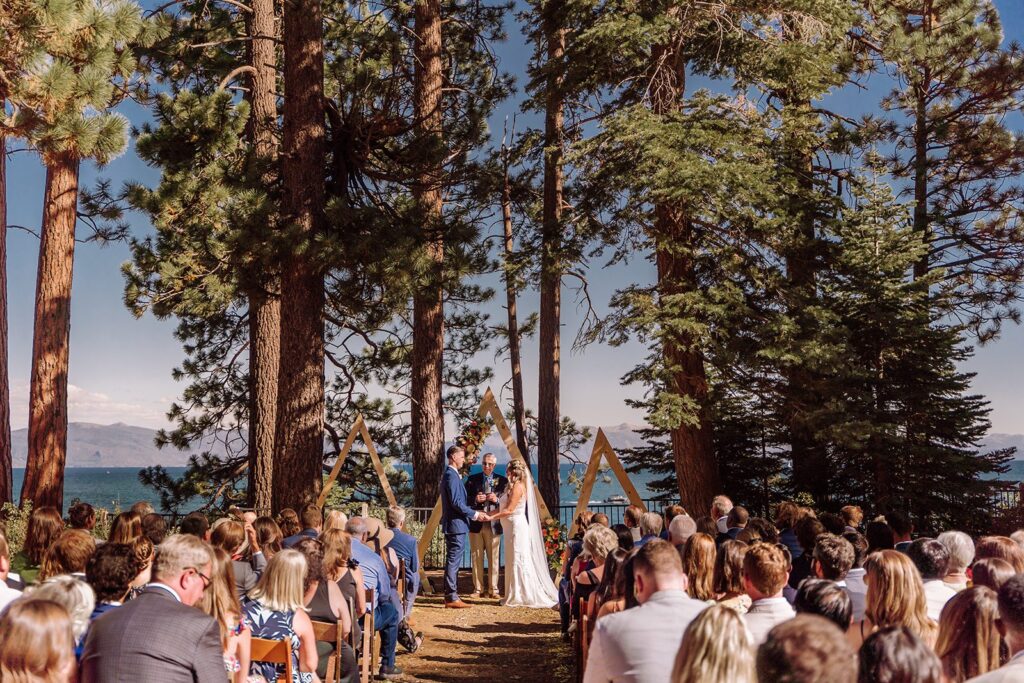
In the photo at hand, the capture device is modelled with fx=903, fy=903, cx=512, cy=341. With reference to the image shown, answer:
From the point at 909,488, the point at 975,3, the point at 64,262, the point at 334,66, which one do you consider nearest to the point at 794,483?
the point at 909,488

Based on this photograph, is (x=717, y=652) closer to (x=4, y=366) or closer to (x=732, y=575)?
→ (x=732, y=575)

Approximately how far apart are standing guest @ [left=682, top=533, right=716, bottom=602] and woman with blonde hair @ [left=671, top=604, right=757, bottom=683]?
2607 millimetres

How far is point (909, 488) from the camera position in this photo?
571 inches

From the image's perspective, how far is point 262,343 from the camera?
15766mm

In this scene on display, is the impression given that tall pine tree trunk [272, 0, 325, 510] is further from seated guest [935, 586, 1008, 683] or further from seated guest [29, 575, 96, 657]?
seated guest [935, 586, 1008, 683]

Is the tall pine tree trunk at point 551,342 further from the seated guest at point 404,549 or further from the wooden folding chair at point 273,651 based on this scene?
the wooden folding chair at point 273,651

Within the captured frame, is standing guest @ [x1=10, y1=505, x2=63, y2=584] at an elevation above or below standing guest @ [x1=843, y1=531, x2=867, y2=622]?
above

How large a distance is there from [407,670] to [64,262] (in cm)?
1111

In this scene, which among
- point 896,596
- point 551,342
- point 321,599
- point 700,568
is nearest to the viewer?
point 896,596

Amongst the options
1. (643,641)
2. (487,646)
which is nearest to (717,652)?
(643,641)

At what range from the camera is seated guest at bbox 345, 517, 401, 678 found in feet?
22.9

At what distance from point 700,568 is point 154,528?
159 inches

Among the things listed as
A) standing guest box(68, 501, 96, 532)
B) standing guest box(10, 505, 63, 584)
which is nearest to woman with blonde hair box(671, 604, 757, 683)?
standing guest box(10, 505, 63, 584)

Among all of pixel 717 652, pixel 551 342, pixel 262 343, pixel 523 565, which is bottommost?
pixel 523 565
